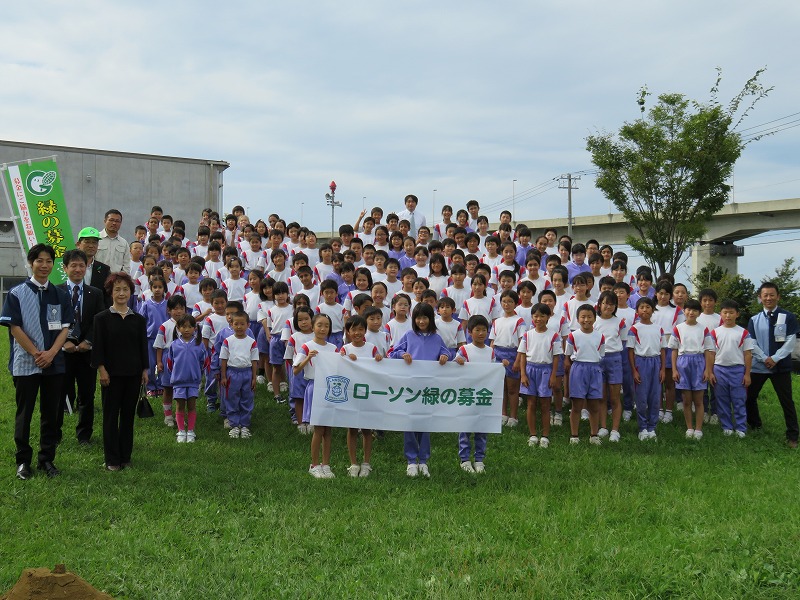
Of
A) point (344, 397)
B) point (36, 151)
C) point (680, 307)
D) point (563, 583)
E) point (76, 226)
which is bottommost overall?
point (563, 583)

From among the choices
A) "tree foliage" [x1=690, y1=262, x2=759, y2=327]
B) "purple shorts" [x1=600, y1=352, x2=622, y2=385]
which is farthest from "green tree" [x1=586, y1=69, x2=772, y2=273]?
"purple shorts" [x1=600, y1=352, x2=622, y2=385]

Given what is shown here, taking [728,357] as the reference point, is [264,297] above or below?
above

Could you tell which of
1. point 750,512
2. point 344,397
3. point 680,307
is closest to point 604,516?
point 750,512

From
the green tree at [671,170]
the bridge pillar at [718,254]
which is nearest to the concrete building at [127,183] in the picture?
the green tree at [671,170]

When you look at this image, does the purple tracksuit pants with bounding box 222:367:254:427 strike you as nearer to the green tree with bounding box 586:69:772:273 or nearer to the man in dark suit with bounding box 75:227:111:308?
the man in dark suit with bounding box 75:227:111:308

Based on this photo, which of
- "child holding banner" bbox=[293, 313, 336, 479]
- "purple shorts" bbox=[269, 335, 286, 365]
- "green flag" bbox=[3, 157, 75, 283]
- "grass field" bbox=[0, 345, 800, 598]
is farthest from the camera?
"purple shorts" bbox=[269, 335, 286, 365]

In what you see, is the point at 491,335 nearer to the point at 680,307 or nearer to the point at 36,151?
the point at 680,307

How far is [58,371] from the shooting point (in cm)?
664

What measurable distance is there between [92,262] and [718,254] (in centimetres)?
3410

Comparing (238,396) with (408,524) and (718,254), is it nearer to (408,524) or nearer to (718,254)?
(408,524)

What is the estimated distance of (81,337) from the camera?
7500mm

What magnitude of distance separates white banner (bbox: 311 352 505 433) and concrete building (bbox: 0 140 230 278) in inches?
848

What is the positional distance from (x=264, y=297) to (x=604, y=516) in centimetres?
602

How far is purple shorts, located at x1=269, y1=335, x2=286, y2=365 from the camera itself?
9969mm
